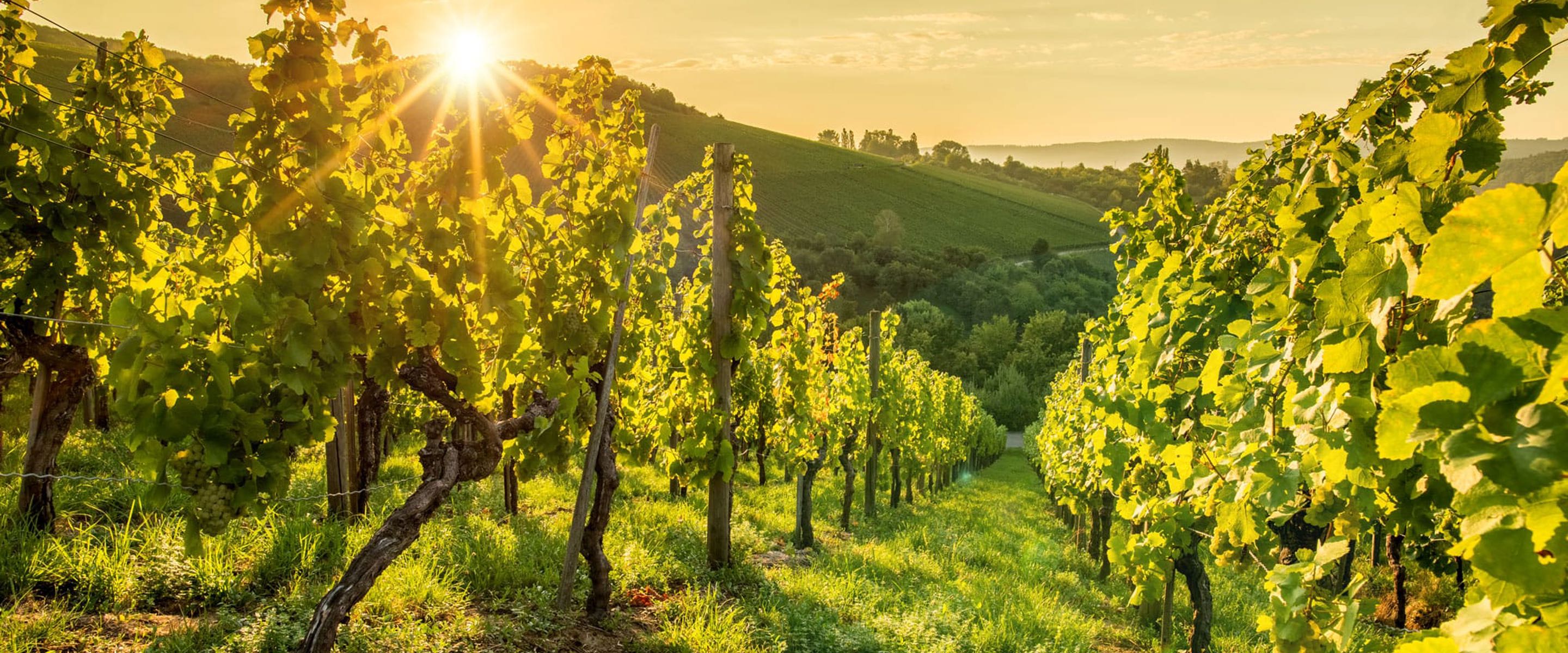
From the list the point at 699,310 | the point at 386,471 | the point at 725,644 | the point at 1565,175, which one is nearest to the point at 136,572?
the point at 725,644

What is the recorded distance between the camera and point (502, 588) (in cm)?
527

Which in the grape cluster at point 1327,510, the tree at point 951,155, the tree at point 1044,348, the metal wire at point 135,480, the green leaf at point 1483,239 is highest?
the tree at point 951,155

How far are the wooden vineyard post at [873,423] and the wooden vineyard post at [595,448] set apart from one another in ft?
19.4

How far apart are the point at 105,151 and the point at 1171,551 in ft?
21.1

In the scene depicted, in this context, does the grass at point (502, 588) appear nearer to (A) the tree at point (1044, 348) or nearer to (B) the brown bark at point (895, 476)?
(B) the brown bark at point (895, 476)

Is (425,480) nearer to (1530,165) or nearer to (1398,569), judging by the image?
(1398,569)

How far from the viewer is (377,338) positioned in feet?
11.2

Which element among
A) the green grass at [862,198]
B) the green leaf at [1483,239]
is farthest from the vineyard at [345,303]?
the green grass at [862,198]

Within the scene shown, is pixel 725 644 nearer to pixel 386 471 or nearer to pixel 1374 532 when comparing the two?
pixel 1374 532

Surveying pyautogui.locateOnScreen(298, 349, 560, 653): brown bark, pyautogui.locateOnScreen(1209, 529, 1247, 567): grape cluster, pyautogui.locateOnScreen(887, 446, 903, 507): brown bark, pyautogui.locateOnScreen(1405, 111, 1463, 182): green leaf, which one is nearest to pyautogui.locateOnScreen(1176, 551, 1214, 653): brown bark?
pyautogui.locateOnScreen(1209, 529, 1247, 567): grape cluster

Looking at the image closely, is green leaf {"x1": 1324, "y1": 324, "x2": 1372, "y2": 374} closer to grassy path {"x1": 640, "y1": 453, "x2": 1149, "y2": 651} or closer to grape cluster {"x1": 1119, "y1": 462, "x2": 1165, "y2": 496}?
grape cluster {"x1": 1119, "y1": 462, "x2": 1165, "y2": 496}

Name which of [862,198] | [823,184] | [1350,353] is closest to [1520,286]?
[1350,353]

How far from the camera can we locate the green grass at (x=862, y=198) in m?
57.5

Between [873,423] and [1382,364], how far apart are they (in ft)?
35.5
